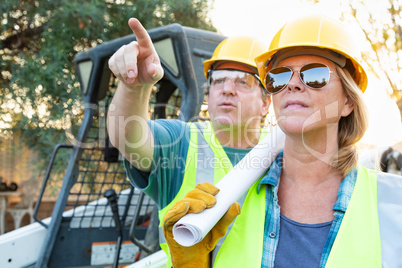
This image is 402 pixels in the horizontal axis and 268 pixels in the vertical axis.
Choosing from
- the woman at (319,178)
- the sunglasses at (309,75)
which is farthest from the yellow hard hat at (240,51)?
the sunglasses at (309,75)

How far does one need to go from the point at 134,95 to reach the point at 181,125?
509 mm

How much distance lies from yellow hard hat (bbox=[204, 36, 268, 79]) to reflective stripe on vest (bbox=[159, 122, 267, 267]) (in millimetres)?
460

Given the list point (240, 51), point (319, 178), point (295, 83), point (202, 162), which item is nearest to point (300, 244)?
point (319, 178)

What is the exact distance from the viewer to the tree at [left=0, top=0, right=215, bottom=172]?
21.0 ft

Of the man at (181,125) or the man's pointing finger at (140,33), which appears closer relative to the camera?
the man's pointing finger at (140,33)

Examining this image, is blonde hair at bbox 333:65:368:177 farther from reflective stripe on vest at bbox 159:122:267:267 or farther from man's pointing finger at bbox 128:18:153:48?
man's pointing finger at bbox 128:18:153:48

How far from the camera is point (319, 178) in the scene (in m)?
1.48

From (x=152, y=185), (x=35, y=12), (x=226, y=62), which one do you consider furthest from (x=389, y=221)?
(x=35, y=12)

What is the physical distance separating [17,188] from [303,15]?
294 inches

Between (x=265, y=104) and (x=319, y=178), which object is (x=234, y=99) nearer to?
(x=265, y=104)

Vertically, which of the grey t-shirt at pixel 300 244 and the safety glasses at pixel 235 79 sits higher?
the safety glasses at pixel 235 79

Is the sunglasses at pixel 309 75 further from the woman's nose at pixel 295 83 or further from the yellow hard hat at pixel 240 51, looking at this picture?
the yellow hard hat at pixel 240 51

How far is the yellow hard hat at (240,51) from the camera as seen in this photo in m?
2.23

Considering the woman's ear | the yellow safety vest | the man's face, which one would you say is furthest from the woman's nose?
the woman's ear
